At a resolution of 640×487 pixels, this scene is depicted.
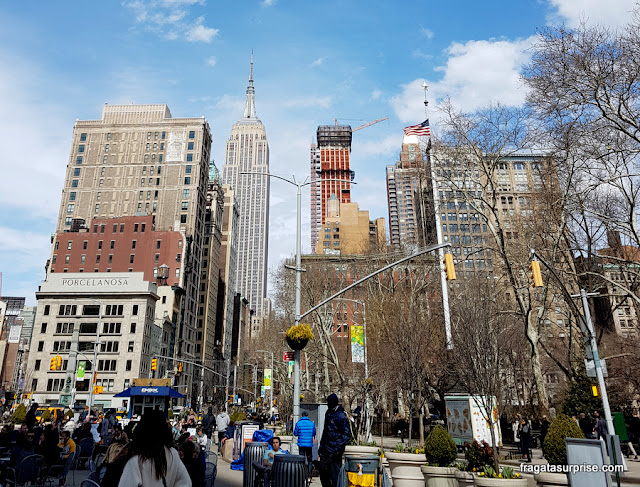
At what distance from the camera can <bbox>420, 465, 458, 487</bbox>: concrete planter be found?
12203mm

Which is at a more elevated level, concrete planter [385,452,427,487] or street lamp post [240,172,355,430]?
street lamp post [240,172,355,430]

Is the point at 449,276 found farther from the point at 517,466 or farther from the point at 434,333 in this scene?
the point at 434,333

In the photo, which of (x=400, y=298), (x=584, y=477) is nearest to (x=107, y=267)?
(x=400, y=298)

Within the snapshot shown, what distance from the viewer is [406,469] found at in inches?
531

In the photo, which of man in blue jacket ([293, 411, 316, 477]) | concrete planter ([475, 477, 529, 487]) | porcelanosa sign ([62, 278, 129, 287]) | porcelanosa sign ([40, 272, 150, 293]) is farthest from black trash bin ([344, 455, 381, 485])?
porcelanosa sign ([62, 278, 129, 287])

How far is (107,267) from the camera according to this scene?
307ft

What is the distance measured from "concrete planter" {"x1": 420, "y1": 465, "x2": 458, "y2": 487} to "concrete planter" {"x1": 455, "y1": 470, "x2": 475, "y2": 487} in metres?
0.13

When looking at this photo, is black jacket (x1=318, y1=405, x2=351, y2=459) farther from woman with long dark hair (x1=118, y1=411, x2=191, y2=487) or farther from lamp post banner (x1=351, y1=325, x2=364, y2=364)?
lamp post banner (x1=351, y1=325, x2=364, y2=364)

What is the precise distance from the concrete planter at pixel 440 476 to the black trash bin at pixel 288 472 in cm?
407

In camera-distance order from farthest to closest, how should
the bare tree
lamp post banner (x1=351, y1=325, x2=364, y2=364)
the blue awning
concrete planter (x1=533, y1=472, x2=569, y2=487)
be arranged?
the blue awning
lamp post banner (x1=351, y1=325, x2=364, y2=364)
the bare tree
concrete planter (x1=533, y1=472, x2=569, y2=487)

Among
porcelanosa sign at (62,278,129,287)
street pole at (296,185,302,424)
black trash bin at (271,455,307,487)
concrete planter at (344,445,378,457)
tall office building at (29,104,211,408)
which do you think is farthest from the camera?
porcelanosa sign at (62,278,129,287)

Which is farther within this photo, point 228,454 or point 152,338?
point 152,338

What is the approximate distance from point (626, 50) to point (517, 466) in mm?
16044

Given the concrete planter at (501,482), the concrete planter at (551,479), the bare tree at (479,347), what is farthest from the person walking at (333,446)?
the bare tree at (479,347)
